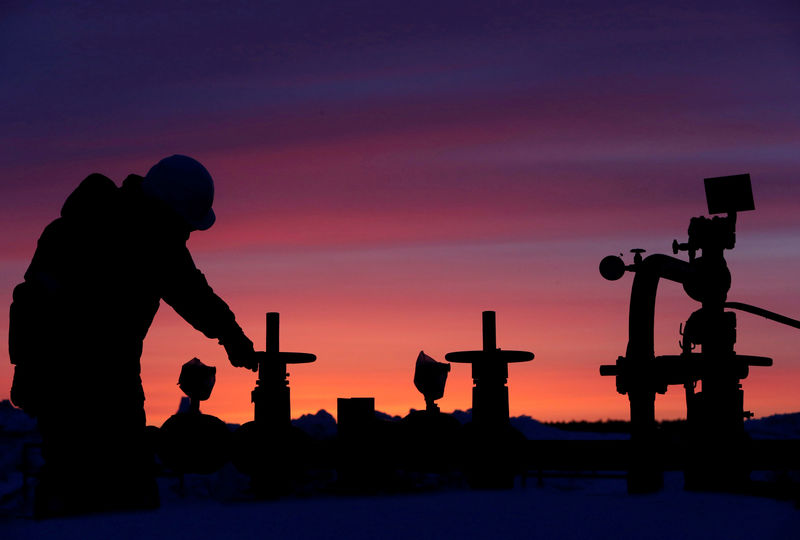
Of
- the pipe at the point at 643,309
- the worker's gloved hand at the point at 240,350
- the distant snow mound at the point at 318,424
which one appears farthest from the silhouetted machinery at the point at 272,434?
the distant snow mound at the point at 318,424

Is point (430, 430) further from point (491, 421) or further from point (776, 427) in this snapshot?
point (776, 427)

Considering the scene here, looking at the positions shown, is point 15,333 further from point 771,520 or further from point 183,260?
point 771,520

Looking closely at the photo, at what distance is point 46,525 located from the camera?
249 inches

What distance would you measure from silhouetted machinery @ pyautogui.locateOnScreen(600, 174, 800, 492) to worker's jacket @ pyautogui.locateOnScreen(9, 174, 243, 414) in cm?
438

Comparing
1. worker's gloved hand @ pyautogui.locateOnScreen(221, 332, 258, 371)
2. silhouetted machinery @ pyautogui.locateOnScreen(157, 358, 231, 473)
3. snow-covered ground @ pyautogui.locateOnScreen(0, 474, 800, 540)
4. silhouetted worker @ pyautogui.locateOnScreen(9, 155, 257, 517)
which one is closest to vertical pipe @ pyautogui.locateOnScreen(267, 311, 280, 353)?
silhouetted machinery @ pyautogui.locateOnScreen(157, 358, 231, 473)

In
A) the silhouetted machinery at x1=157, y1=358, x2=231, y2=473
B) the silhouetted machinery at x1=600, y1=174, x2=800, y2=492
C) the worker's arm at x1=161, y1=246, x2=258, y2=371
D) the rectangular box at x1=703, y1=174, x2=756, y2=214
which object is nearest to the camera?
the worker's arm at x1=161, y1=246, x2=258, y2=371

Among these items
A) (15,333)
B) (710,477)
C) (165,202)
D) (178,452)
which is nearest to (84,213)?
(165,202)

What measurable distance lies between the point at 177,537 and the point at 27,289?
6.49 ft

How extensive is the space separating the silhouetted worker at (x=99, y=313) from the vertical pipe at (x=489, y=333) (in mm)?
3498

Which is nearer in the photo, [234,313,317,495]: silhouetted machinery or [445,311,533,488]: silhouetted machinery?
[445,311,533,488]: silhouetted machinery

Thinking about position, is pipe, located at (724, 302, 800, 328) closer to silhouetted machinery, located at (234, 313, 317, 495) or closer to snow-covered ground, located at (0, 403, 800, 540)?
snow-covered ground, located at (0, 403, 800, 540)

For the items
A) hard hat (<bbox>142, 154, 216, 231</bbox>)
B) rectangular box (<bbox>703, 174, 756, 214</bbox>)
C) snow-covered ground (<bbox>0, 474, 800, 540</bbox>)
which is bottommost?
snow-covered ground (<bbox>0, 474, 800, 540</bbox>)

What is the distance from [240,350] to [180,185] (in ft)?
4.70

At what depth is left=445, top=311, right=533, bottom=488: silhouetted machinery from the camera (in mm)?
9391
